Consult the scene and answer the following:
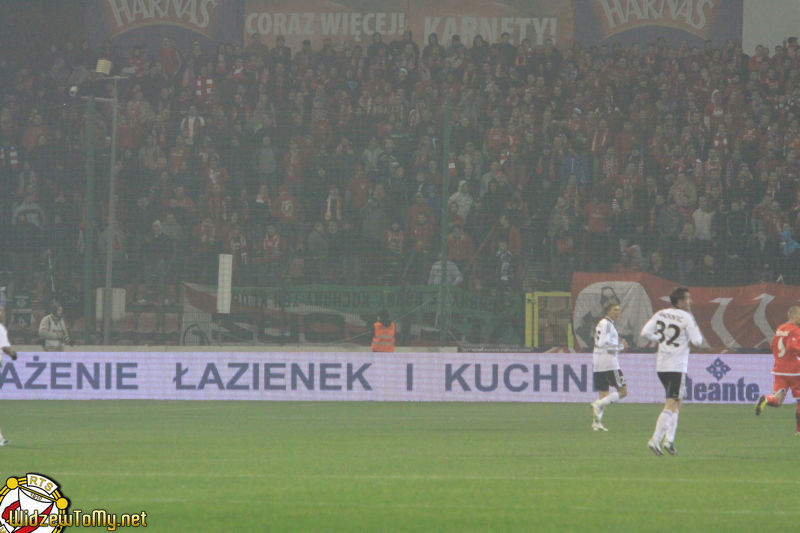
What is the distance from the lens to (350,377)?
79.3ft

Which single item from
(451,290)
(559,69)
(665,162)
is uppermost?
(559,69)

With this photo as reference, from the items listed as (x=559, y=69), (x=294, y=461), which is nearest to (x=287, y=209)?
(x=559, y=69)

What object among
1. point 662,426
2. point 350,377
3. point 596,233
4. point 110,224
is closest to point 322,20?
point 110,224

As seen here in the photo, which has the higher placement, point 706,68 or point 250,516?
point 706,68

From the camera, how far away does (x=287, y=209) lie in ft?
87.5

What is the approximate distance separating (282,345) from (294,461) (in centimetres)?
1217

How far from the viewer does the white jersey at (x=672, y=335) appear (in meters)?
13.5

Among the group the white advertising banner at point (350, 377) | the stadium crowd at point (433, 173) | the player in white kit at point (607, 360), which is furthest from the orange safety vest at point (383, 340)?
the player in white kit at point (607, 360)

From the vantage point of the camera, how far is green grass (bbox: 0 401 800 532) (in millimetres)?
9172

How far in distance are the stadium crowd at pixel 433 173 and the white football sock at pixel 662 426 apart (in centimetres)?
1194

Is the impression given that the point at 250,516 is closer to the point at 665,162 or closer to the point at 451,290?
the point at 451,290

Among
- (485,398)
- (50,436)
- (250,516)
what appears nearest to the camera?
(250,516)

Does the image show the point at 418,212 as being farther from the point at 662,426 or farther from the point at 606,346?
the point at 662,426

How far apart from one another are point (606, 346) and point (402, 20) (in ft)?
61.1
